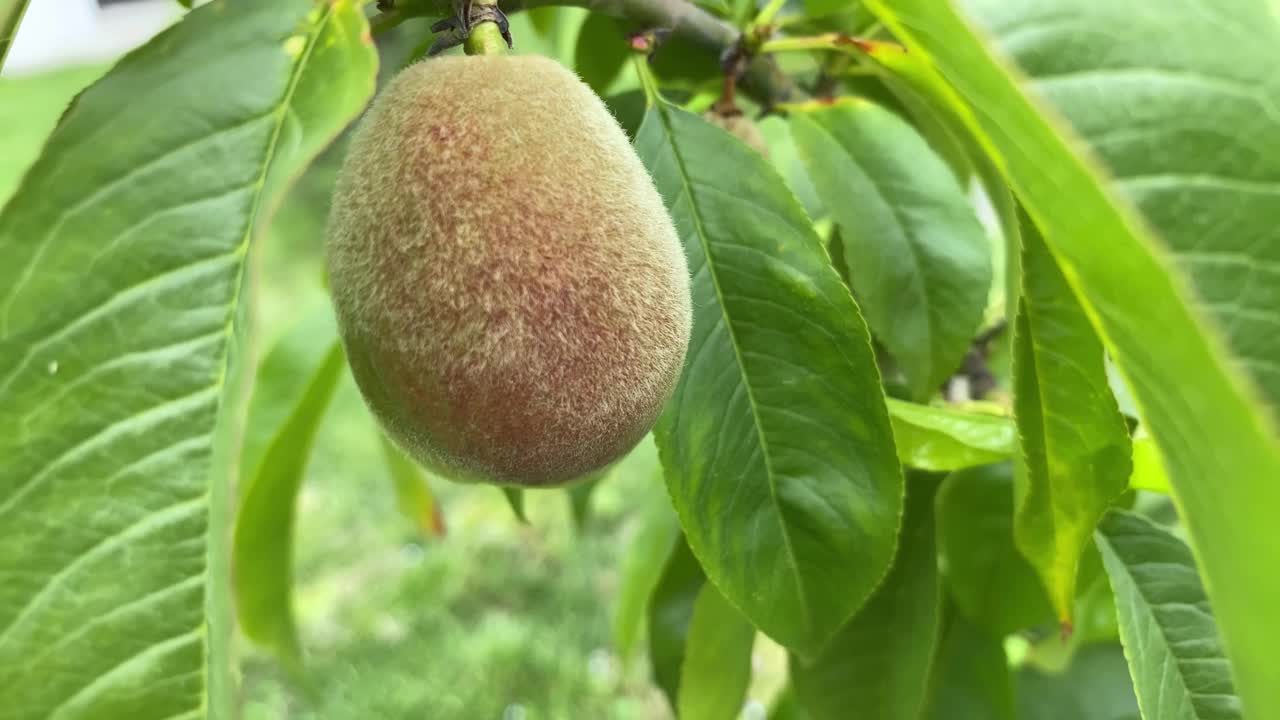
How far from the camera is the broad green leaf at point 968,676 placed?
66cm

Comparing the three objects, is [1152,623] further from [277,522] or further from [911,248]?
[277,522]

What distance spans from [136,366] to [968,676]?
55 cm

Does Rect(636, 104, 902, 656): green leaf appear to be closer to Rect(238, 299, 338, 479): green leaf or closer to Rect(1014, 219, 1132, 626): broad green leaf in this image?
Rect(1014, 219, 1132, 626): broad green leaf

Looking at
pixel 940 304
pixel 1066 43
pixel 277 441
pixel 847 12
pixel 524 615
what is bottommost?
pixel 524 615

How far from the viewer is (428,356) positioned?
35cm

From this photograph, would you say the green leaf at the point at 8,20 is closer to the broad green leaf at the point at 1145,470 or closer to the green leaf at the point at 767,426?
the green leaf at the point at 767,426

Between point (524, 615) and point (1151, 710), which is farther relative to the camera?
point (524, 615)

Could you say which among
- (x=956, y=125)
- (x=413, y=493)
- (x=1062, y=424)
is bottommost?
(x=413, y=493)

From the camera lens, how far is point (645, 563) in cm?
83

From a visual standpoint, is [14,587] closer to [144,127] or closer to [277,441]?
[144,127]

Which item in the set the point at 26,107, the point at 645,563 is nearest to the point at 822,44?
the point at 645,563

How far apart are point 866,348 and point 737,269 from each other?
0.23 feet

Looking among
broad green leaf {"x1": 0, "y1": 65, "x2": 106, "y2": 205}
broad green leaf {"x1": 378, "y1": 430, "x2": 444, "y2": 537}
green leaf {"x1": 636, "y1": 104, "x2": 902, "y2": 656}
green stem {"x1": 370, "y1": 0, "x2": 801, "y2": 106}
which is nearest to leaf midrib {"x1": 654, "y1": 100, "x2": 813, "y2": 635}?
green leaf {"x1": 636, "y1": 104, "x2": 902, "y2": 656}

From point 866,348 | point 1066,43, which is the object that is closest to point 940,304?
point 866,348
